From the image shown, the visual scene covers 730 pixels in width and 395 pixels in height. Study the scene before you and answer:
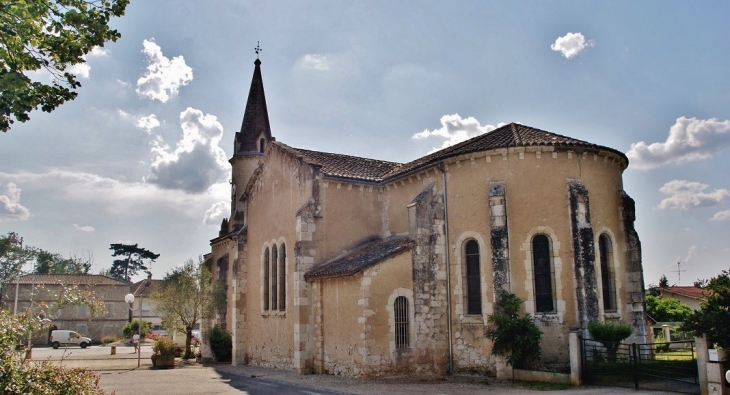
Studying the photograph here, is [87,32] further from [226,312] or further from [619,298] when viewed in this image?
[226,312]

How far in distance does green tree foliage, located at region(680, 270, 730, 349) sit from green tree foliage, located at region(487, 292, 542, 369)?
15.3 ft

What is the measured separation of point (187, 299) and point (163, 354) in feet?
19.6

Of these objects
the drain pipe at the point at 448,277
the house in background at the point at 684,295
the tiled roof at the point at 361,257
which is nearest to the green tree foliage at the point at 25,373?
the tiled roof at the point at 361,257

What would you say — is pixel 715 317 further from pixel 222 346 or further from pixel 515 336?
pixel 222 346

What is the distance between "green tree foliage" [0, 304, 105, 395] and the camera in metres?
9.57

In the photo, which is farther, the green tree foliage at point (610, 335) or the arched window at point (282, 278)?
the arched window at point (282, 278)

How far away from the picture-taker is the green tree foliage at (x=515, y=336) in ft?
59.7

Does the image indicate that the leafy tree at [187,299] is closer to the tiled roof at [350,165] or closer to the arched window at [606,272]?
the tiled roof at [350,165]

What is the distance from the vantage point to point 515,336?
18266 millimetres

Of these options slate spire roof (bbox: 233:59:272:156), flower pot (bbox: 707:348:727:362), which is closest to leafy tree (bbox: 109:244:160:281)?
slate spire roof (bbox: 233:59:272:156)

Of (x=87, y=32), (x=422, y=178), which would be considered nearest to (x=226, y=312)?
(x=422, y=178)

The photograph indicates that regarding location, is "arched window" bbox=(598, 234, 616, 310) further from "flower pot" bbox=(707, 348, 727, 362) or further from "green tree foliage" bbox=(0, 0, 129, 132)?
"green tree foliage" bbox=(0, 0, 129, 132)

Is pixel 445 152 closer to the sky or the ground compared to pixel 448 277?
closer to the sky

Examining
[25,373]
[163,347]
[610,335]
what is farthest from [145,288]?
[25,373]
